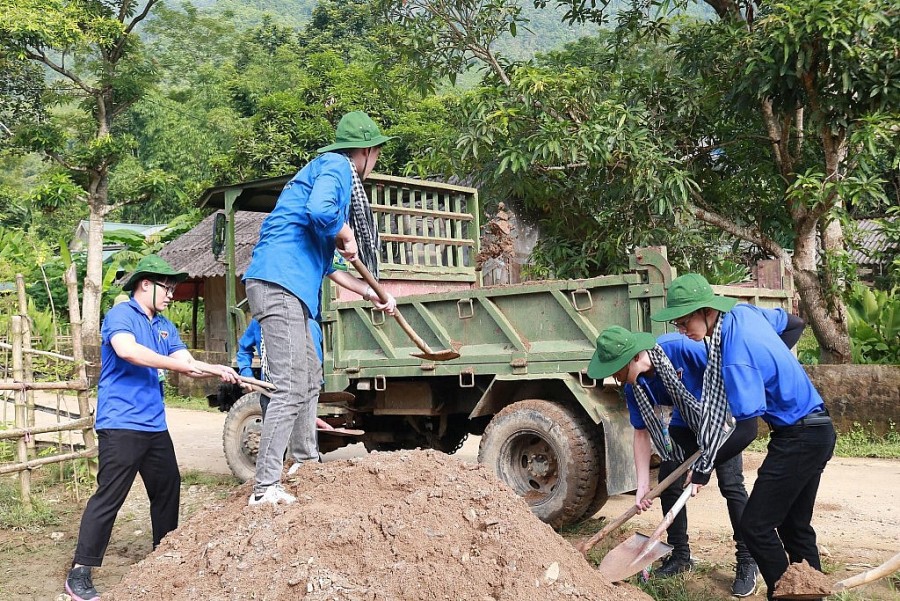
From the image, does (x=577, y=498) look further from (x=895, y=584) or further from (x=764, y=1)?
(x=764, y=1)

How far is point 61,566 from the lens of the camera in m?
5.21

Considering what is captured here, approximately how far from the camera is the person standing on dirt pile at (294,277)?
393cm

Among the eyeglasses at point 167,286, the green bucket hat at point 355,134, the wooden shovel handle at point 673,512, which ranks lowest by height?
the wooden shovel handle at point 673,512

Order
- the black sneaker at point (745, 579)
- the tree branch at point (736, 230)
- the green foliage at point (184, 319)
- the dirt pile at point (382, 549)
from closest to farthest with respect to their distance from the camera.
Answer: the dirt pile at point (382, 549) → the black sneaker at point (745, 579) → the tree branch at point (736, 230) → the green foliage at point (184, 319)

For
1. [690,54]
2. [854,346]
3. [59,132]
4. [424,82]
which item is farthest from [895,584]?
Result: [59,132]

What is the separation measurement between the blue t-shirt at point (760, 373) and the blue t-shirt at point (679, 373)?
1.55 ft

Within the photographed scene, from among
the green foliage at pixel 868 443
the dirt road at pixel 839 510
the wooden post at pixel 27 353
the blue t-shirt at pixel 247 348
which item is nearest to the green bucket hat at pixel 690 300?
the dirt road at pixel 839 510

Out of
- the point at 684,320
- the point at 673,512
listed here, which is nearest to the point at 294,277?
the point at 684,320

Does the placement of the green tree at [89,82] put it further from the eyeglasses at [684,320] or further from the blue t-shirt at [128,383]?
the eyeglasses at [684,320]

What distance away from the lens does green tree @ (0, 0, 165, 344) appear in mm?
15562

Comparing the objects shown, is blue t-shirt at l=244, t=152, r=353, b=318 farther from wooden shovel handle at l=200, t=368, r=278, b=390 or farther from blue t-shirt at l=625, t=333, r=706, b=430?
blue t-shirt at l=625, t=333, r=706, b=430

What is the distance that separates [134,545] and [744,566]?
3830mm

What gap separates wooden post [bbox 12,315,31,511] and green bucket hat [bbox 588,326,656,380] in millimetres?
4615

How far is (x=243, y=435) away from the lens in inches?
292
